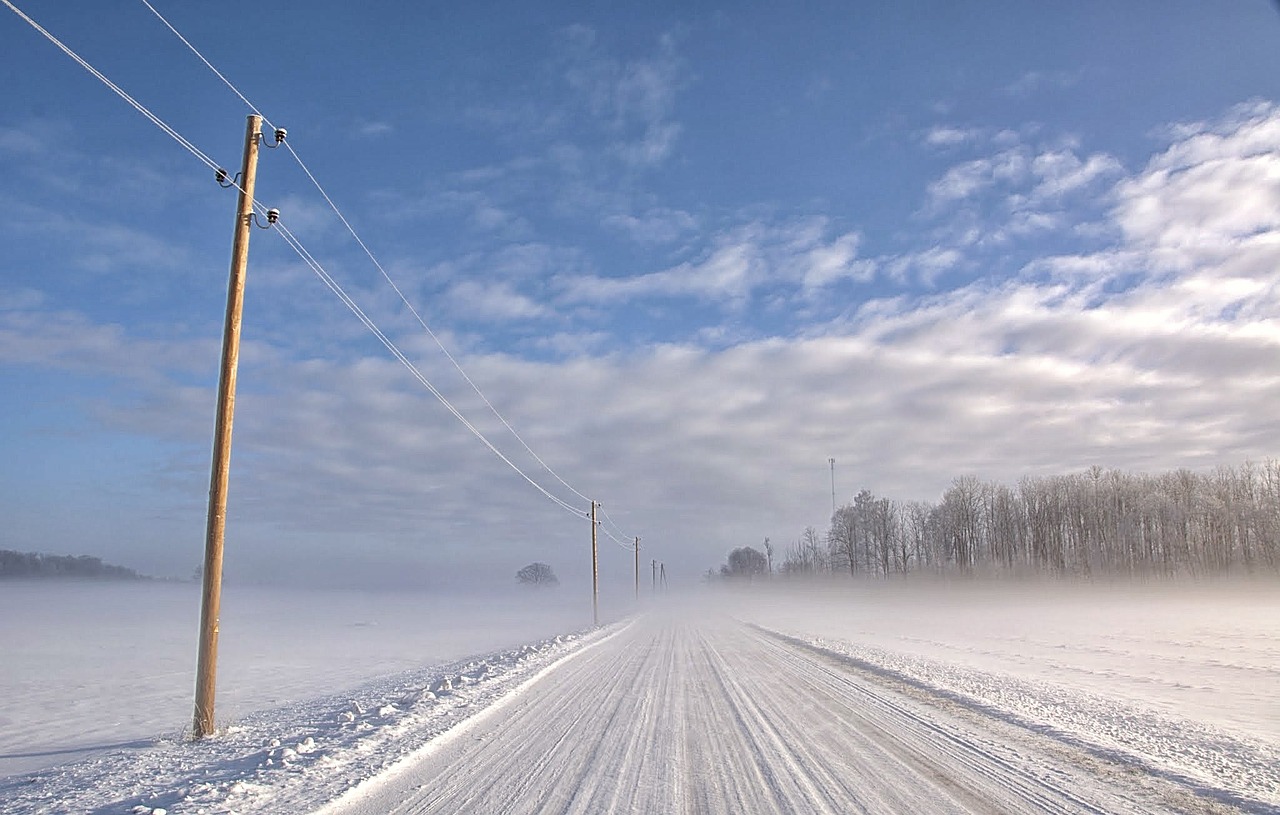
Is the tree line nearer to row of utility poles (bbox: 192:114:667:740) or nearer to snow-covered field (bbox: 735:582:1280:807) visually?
snow-covered field (bbox: 735:582:1280:807)

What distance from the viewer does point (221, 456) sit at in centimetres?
984

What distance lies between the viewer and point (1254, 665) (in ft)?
58.0

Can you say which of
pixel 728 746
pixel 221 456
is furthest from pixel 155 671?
pixel 728 746

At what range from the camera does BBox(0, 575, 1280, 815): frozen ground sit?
6098 millimetres

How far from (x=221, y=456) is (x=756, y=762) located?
8.28 m

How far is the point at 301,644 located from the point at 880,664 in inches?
1154

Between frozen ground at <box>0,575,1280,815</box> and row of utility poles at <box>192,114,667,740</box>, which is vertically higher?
row of utility poles at <box>192,114,667,740</box>

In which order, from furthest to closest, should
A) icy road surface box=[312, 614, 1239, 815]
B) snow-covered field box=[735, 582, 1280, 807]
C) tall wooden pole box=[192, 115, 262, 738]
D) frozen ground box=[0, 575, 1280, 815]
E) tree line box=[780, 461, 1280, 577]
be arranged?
tree line box=[780, 461, 1280, 577] < tall wooden pole box=[192, 115, 262, 738] < snow-covered field box=[735, 582, 1280, 807] < frozen ground box=[0, 575, 1280, 815] < icy road surface box=[312, 614, 1239, 815]

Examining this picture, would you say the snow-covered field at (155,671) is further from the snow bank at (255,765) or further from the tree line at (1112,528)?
the tree line at (1112,528)

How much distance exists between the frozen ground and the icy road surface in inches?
1.3

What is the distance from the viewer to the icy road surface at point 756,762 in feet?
19.4

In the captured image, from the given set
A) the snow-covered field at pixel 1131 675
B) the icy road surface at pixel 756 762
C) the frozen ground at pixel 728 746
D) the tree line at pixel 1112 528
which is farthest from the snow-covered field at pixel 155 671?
the tree line at pixel 1112 528

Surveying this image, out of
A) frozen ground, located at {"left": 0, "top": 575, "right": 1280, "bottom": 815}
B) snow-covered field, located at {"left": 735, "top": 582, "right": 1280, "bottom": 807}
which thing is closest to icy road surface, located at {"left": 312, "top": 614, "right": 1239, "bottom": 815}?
frozen ground, located at {"left": 0, "top": 575, "right": 1280, "bottom": 815}

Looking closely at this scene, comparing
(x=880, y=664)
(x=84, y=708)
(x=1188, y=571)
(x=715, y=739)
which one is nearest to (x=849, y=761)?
(x=715, y=739)
